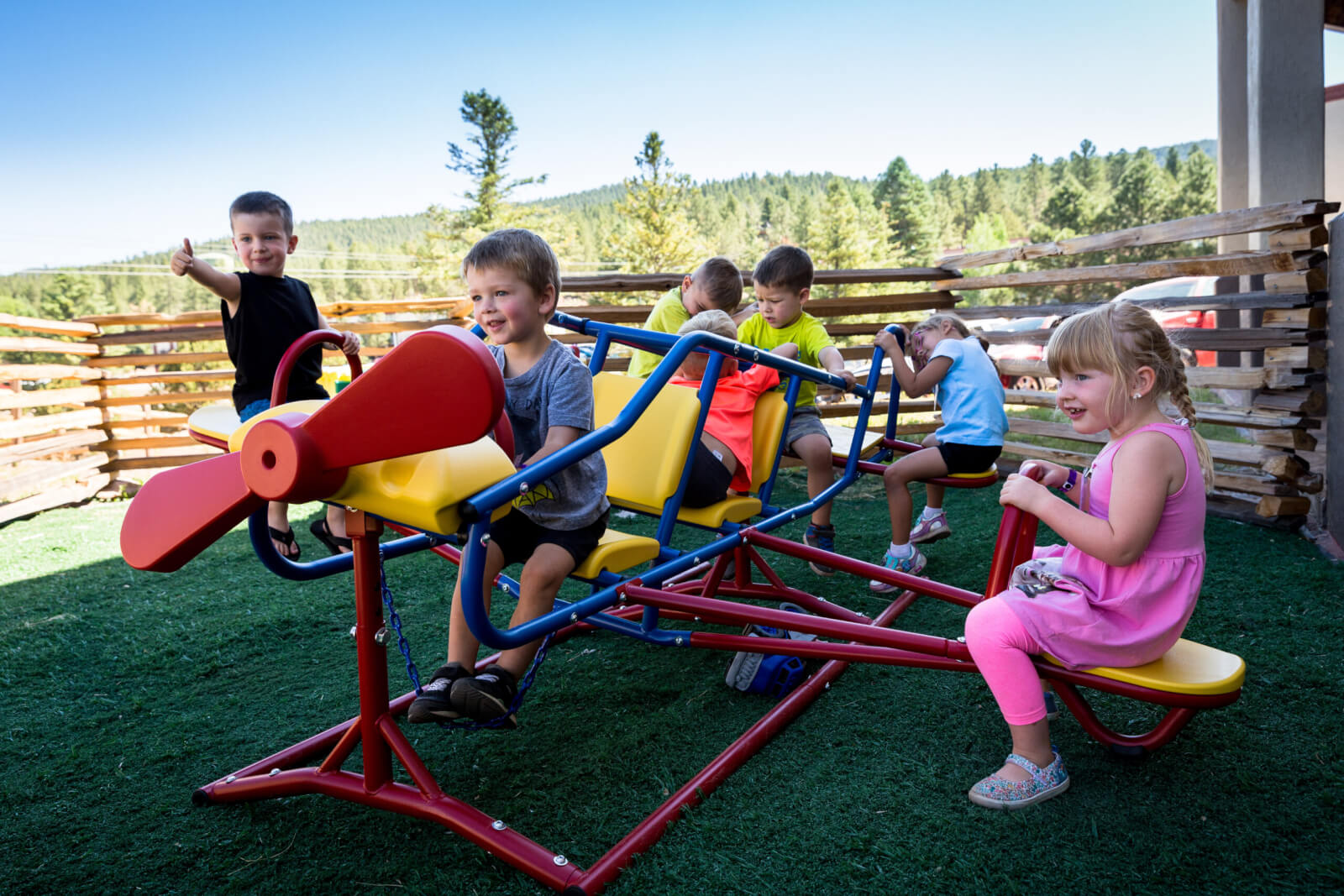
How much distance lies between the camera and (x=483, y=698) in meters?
1.76

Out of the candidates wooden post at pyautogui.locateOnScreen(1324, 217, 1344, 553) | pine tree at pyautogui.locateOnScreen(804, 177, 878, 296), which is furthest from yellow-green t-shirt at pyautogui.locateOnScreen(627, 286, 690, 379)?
pine tree at pyautogui.locateOnScreen(804, 177, 878, 296)

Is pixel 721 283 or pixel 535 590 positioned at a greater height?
pixel 721 283

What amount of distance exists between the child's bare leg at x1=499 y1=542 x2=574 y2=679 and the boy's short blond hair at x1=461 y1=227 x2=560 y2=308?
75cm

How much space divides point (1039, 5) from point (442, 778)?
383 feet

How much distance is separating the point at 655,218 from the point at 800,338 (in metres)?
53.1

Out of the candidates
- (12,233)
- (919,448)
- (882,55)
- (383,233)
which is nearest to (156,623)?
(919,448)

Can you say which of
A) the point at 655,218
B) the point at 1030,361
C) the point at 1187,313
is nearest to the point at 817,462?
the point at 1030,361

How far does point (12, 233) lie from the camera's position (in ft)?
214

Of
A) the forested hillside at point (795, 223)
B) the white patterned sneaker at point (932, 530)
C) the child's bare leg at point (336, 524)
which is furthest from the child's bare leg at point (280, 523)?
the forested hillside at point (795, 223)

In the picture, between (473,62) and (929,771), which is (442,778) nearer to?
(929,771)

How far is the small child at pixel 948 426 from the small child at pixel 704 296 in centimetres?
76

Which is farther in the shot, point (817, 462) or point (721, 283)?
point (721, 283)

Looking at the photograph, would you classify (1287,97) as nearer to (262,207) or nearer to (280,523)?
(262,207)

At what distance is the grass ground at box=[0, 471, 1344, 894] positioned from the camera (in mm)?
1712
